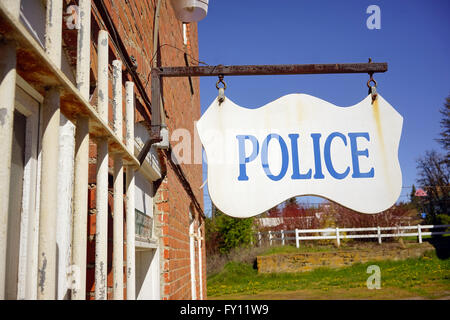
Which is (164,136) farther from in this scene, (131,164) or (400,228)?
(400,228)

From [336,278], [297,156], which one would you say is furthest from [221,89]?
[336,278]

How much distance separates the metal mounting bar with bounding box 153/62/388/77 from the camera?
7.13ft

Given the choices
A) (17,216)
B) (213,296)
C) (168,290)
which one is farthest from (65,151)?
(213,296)

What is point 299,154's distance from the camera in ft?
6.93

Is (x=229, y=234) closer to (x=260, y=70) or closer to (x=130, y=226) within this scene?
(x=260, y=70)

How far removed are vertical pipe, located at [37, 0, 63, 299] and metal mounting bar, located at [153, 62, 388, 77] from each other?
1218mm

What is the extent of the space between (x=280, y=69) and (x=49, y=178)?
155 centimetres

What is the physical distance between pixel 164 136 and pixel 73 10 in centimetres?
106

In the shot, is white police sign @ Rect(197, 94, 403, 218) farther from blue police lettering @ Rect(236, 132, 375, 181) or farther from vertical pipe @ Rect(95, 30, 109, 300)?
vertical pipe @ Rect(95, 30, 109, 300)

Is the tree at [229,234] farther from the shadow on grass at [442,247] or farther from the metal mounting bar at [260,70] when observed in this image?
the metal mounting bar at [260,70]

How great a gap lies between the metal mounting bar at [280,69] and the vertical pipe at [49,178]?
1.22 meters

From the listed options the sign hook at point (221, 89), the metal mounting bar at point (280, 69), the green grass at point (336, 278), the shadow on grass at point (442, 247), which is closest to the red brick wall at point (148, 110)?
the metal mounting bar at point (280, 69)
